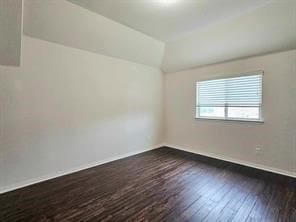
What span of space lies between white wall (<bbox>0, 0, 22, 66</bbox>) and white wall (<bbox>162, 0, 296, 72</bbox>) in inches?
123

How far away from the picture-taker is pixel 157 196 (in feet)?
8.05

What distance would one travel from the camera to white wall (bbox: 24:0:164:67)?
101 inches

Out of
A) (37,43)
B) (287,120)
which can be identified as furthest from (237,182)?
(37,43)

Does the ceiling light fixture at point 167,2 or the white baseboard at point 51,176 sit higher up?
the ceiling light fixture at point 167,2

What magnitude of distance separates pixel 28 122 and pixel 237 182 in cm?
379

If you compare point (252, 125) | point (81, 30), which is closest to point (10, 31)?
point (81, 30)

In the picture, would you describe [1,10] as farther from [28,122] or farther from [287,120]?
[287,120]

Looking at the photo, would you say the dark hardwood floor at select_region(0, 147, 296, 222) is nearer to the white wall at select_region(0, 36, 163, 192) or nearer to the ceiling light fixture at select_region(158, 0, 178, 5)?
the white wall at select_region(0, 36, 163, 192)

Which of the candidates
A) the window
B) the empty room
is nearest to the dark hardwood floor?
the empty room

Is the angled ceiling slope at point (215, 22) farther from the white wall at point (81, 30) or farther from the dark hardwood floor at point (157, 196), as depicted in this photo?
the dark hardwood floor at point (157, 196)

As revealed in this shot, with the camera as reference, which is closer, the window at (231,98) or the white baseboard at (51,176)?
the white baseboard at (51,176)

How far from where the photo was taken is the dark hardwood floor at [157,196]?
2.04 meters

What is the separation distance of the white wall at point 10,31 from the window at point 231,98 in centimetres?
400

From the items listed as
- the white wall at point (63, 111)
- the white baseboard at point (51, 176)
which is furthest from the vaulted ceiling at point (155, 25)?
the white baseboard at point (51, 176)
